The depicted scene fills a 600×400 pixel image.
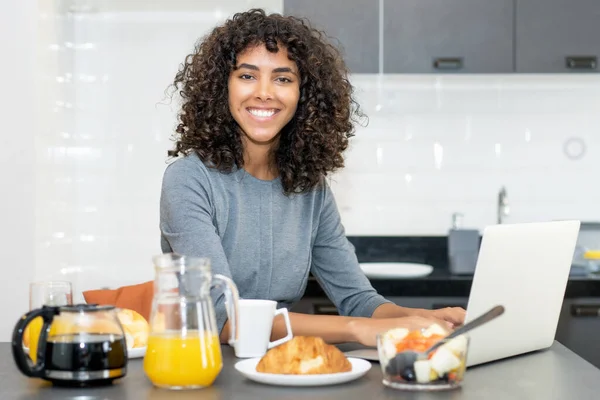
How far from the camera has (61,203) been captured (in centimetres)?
351

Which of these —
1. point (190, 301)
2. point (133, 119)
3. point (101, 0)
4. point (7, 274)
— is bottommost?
point (7, 274)

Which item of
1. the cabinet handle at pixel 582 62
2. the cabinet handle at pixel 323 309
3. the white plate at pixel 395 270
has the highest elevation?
the cabinet handle at pixel 582 62

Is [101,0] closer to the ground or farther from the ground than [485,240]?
farther from the ground

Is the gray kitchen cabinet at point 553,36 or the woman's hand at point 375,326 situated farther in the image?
the gray kitchen cabinet at point 553,36

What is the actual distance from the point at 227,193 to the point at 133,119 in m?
1.75

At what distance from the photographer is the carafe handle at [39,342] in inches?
52.3

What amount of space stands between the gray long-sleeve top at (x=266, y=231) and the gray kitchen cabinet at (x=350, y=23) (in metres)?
1.31

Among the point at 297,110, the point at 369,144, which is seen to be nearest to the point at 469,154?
the point at 369,144

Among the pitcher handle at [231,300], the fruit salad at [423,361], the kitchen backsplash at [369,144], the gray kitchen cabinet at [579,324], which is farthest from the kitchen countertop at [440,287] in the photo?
the fruit salad at [423,361]

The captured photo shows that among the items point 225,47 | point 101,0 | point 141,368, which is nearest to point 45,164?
point 101,0

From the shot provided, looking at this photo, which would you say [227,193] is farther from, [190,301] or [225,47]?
[190,301]

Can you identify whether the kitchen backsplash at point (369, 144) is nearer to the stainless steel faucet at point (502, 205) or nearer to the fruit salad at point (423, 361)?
the stainless steel faucet at point (502, 205)

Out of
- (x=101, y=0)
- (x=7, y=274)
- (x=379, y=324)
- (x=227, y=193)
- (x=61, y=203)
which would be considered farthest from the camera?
(x=101, y=0)

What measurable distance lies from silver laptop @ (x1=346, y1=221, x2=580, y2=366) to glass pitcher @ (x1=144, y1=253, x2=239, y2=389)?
0.38m
